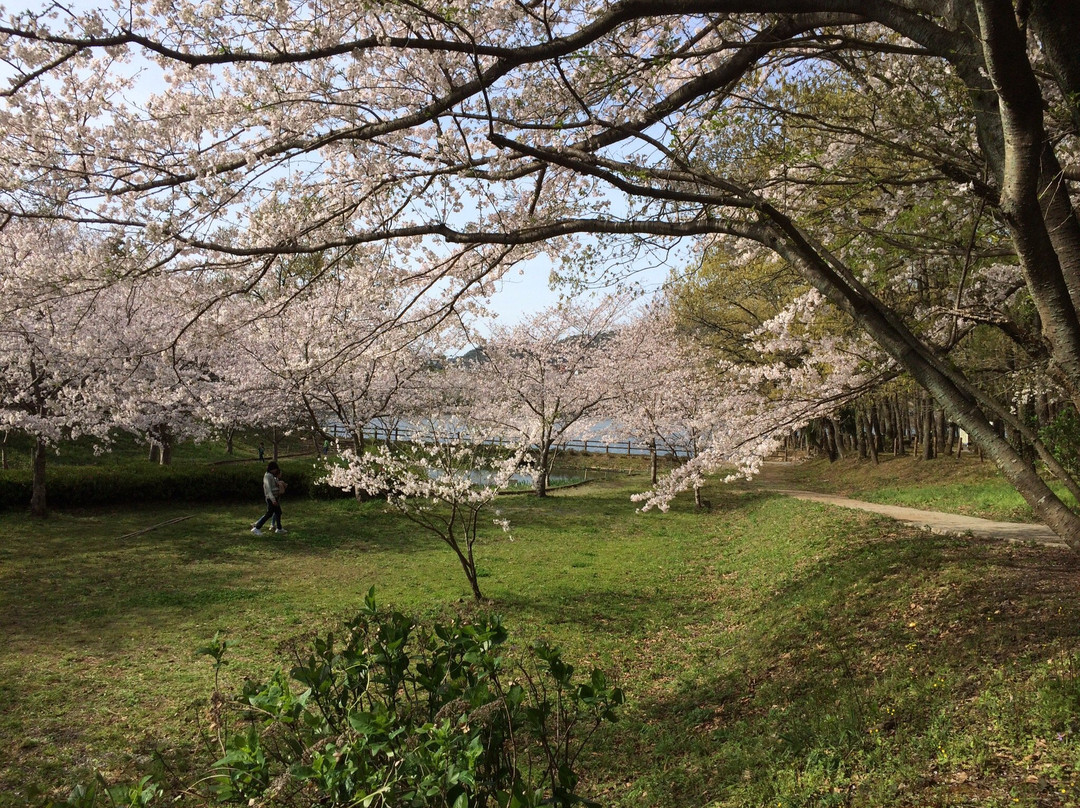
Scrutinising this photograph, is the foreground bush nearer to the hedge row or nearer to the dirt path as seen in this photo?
the dirt path

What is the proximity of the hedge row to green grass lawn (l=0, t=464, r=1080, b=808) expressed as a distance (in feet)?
5.72

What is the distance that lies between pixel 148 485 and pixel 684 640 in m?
13.7

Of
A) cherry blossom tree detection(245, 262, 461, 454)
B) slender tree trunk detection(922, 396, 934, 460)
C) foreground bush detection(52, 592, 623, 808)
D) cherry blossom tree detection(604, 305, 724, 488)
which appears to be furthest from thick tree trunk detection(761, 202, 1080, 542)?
slender tree trunk detection(922, 396, 934, 460)

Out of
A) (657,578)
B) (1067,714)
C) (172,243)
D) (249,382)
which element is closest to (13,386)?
(249,382)

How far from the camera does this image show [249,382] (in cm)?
1928

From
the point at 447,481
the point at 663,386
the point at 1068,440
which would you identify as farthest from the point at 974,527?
the point at 663,386

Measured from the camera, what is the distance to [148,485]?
1508 cm

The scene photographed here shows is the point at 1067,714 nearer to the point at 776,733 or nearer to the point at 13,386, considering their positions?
the point at 776,733

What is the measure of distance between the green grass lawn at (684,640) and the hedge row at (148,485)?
1.74 m

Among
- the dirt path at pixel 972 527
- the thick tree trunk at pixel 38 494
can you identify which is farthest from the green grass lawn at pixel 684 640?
the thick tree trunk at pixel 38 494

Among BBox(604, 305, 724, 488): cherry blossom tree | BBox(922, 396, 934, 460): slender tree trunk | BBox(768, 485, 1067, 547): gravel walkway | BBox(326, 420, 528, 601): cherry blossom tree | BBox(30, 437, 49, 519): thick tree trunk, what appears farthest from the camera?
BBox(922, 396, 934, 460): slender tree trunk

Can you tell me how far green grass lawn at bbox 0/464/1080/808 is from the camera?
342 centimetres

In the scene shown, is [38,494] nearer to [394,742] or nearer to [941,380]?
[394,742]

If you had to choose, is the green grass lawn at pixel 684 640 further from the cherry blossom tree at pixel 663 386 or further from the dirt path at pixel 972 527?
the cherry blossom tree at pixel 663 386
